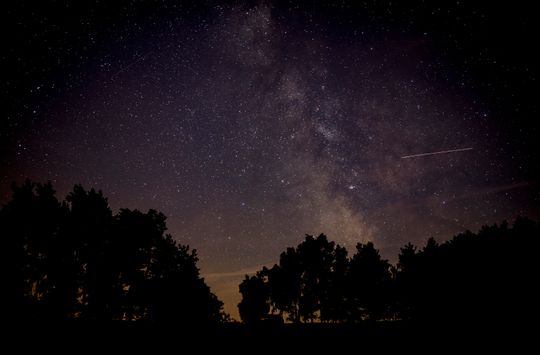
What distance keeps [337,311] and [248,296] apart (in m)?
17.4

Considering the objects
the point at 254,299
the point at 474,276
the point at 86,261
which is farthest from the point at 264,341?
the point at 254,299

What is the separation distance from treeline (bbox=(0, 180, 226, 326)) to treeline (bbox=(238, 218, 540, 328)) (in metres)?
17.9

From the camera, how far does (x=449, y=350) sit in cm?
1147

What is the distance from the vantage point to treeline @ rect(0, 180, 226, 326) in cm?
2739

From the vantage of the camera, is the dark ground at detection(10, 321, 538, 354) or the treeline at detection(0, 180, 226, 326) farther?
the treeline at detection(0, 180, 226, 326)

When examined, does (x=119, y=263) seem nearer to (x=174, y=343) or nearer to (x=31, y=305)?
(x=31, y=305)

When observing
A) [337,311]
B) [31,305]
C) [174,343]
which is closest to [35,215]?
[31,305]

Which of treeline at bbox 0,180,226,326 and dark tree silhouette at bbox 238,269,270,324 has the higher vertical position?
treeline at bbox 0,180,226,326

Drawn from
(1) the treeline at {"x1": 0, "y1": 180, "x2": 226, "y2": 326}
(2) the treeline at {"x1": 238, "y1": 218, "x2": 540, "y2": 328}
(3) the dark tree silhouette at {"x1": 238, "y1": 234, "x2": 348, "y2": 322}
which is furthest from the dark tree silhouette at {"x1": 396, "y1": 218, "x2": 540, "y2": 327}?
(1) the treeline at {"x1": 0, "y1": 180, "x2": 226, "y2": 326}

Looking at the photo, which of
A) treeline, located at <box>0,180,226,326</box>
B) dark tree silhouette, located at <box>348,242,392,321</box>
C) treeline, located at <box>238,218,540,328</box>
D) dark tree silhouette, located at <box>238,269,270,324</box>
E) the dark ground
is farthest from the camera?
dark tree silhouette, located at <box>238,269,270,324</box>

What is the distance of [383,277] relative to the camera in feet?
155

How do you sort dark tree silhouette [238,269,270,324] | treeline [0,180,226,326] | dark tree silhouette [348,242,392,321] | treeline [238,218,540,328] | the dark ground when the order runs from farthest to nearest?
dark tree silhouette [238,269,270,324], dark tree silhouette [348,242,392,321], treeline [238,218,540,328], treeline [0,180,226,326], the dark ground

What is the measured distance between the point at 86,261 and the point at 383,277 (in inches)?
1636

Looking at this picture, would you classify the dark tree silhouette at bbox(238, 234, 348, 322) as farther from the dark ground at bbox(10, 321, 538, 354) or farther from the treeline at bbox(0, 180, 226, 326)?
the dark ground at bbox(10, 321, 538, 354)
